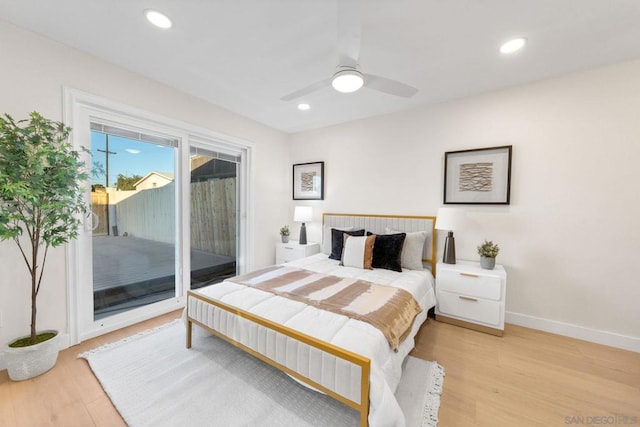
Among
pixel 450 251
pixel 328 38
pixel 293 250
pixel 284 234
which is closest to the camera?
pixel 328 38

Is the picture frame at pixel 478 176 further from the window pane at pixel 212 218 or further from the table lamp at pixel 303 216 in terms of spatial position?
the window pane at pixel 212 218

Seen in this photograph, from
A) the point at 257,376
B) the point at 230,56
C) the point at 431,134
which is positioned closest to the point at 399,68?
the point at 431,134

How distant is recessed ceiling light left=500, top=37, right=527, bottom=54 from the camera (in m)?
1.91

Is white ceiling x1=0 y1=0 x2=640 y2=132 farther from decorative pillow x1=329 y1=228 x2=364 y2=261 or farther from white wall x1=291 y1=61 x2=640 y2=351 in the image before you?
decorative pillow x1=329 y1=228 x2=364 y2=261

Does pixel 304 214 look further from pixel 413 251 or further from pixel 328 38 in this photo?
pixel 328 38

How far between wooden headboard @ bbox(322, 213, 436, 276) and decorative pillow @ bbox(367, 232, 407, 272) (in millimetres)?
310

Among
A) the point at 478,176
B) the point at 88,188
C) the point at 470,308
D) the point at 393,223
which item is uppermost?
the point at 478,176

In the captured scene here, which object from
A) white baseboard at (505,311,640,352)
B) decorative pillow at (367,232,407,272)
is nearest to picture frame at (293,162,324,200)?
decorative pillow at (367,232,407,272)

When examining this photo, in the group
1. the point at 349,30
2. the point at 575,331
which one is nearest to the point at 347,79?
the point at 349,30

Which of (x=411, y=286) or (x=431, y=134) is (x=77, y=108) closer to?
(x=411, y=286)

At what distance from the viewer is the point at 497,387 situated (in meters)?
1.75

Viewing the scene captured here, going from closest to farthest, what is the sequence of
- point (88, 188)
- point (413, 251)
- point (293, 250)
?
1. point (88, 188)
2. point (413, 251)
3. point (293, 250)

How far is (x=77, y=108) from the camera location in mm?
2158

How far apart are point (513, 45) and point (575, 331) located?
2.78 m
